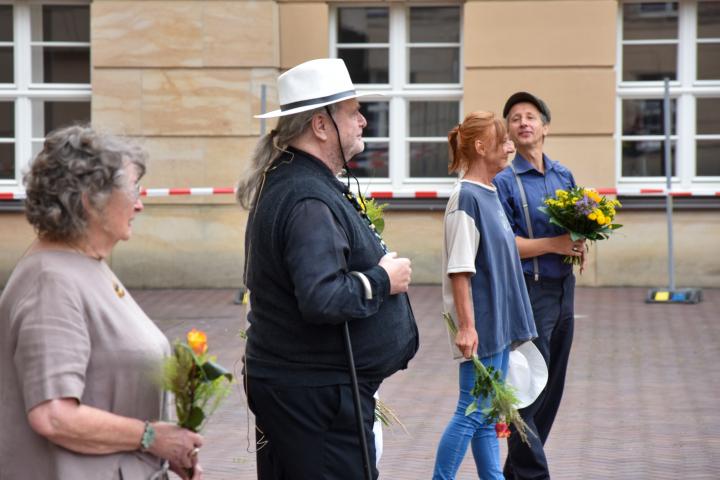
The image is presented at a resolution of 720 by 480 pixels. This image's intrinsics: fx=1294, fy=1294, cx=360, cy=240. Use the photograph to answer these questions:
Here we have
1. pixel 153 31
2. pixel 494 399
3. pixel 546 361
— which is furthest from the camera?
pixel 153 31

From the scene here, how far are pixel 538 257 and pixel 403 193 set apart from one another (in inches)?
312

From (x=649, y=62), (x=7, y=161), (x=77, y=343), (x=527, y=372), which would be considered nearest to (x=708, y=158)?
(x=649, y=62)

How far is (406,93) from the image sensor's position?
14.2 m

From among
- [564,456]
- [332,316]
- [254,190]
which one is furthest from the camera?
[564,456]

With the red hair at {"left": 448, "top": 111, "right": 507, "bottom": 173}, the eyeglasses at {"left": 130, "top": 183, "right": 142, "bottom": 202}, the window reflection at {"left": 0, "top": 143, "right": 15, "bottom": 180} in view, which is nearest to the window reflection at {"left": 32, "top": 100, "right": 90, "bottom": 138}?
the window reflection at {"left": 0, "top": 143, "right": 15, "bottom": 180}

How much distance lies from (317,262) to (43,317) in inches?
38.0

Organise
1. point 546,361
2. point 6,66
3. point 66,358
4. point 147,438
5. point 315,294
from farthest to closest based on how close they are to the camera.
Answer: point 6,66, point 546,361, point 315,294, point 147,438, point 66,358

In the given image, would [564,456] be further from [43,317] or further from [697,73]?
[697,73]

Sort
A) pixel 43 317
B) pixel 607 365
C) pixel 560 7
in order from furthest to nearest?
pixel 560 7
pixel 607 365
pixel 43 317

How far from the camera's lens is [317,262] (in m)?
3.61

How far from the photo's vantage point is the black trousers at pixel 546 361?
580 centimetres

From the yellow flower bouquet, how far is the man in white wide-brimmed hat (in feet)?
6.68

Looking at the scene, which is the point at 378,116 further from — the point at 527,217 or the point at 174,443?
the point at 174,443

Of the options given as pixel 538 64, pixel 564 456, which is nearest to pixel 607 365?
pixel 564 456
